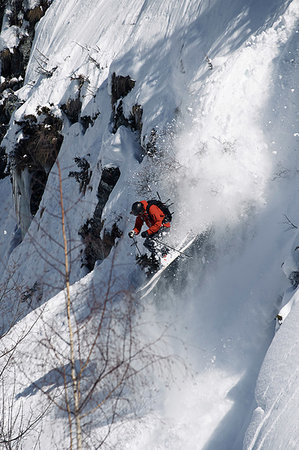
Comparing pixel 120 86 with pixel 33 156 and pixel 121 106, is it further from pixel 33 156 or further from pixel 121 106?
pixel 33 156

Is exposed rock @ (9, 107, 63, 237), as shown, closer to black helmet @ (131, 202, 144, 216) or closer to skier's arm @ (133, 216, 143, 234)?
skier's arm @ (133, 216, 143, 234)

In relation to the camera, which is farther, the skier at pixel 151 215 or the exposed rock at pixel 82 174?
the exposed rock at pixel 82 174

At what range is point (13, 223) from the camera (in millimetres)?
19625

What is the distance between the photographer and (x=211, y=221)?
8.55 m

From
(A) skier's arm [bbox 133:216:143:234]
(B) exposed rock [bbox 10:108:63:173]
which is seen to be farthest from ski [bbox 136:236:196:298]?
(B) exposed rock [bbox 10:108:63:173]

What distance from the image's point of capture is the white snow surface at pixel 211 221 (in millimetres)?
5898

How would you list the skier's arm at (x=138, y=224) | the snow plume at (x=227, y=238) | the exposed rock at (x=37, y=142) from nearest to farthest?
the snow plume at (x=227, y=238), the skier's arm at (x=138, y=224), the exposed rock at (x=37, y=142)

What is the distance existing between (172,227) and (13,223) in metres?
13.2

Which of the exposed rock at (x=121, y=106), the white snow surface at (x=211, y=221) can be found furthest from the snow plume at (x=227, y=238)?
the exposed rock at (x=121, y=106)

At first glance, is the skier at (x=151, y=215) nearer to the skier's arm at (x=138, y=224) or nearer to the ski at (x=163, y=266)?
the skier's arm at (x=138, y=224)

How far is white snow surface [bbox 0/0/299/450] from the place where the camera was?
5898 millimetres

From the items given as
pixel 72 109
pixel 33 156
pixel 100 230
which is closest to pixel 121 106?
pixel 100 230

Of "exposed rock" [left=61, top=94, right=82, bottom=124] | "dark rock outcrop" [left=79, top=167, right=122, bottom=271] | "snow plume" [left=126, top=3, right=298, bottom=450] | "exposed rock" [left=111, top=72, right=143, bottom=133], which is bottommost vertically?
"snow plume" [left=126, top=3, right=298, bottom=450]

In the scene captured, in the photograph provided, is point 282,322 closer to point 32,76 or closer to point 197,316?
point 197,316
